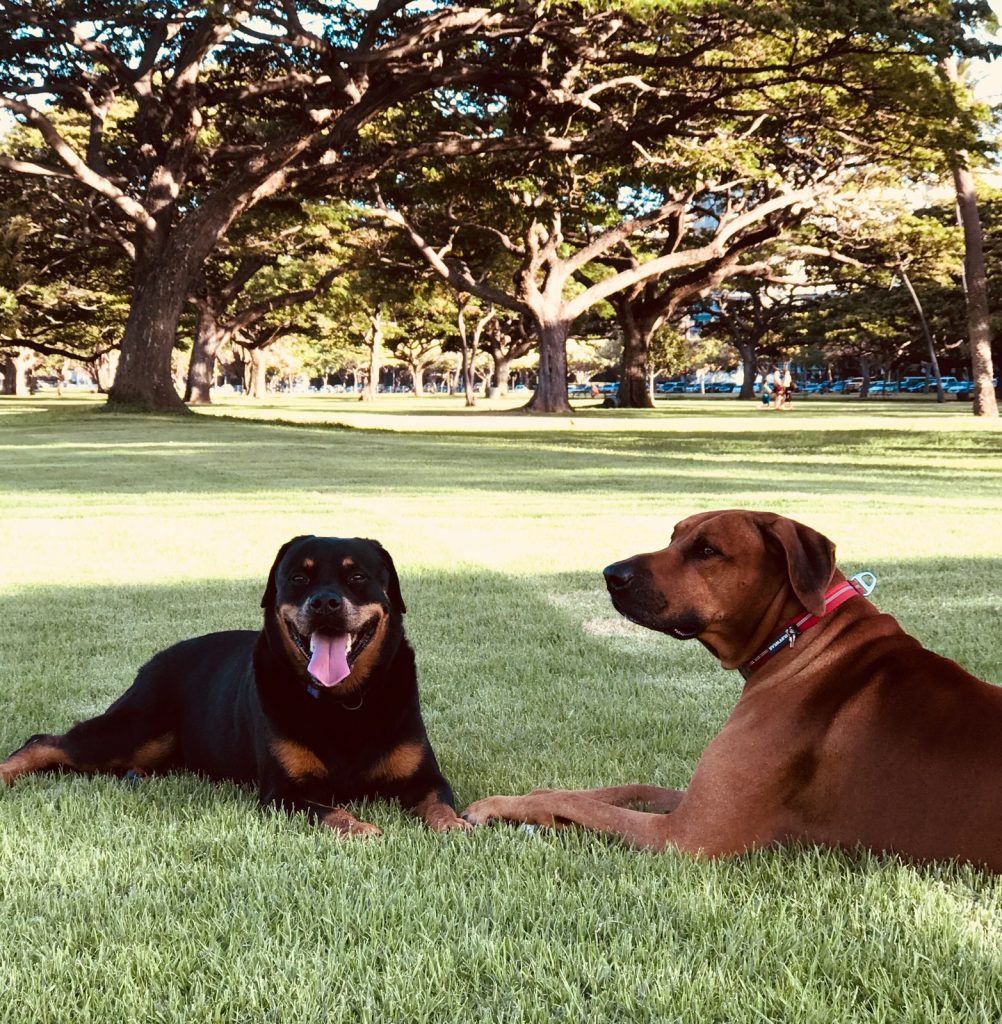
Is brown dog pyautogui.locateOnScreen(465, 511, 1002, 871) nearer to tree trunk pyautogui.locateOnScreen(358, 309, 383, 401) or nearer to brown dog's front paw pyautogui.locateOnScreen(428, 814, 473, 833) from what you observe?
brown dog's front paw pyautogui.locateOnScreen(428, 814, 473, 833)

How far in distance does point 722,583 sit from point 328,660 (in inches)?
57.1

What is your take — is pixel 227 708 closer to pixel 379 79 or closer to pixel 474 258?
pixel 379 79

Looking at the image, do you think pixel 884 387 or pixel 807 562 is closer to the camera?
pixel 807 562

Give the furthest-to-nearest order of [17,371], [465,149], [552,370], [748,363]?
[17,371], [748,363], [552,370], [465,149]

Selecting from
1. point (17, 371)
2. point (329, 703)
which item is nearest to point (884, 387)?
point (17, 371)

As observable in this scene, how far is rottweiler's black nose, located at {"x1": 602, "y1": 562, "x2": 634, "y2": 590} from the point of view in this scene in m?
3.94

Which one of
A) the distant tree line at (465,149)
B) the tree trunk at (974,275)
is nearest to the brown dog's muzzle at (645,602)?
the distant tree line at (465,149)

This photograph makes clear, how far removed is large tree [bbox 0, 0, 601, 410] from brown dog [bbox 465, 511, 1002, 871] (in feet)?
70.8

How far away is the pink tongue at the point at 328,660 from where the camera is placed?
13.4ft

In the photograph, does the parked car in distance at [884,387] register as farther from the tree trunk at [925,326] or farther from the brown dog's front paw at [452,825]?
the brown dog's front paw at [452,825]

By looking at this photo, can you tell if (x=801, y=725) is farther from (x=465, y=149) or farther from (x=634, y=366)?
(x=634, y=366)

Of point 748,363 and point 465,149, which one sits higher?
point 465,149

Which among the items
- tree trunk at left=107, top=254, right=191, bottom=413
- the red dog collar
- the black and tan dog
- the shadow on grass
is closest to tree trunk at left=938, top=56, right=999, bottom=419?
the shadow on grass

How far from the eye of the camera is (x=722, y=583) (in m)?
3.95
